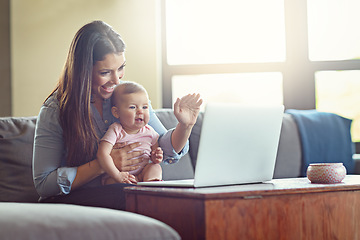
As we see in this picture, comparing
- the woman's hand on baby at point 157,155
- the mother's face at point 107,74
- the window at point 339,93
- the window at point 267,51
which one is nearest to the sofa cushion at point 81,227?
the woman's hand on baby at point 157,155

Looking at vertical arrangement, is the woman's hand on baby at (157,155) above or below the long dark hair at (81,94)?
below

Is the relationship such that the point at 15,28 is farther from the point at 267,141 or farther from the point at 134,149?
the point at 267,141

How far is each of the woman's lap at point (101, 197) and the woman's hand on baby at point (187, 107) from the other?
0.28 m

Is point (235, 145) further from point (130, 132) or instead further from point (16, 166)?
point (16, 166)

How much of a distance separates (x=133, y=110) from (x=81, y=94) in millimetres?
192

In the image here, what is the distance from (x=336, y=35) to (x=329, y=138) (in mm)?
1130

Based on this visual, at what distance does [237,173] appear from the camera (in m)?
1.41

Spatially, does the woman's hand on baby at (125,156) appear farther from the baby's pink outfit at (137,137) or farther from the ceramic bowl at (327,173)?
the ceramic bowl at (327,173)

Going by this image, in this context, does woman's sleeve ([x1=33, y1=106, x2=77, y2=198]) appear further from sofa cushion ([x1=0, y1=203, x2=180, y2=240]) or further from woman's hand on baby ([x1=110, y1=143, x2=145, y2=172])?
sofa cushion ([x1=0, y1=203, x2=180, y2=240])

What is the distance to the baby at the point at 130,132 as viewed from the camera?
165 centimetres

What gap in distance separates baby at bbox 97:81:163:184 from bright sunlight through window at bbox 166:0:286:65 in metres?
1.89

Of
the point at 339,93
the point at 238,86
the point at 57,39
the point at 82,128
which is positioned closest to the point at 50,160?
the point at 82,128

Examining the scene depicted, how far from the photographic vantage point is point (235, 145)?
1.37 meters

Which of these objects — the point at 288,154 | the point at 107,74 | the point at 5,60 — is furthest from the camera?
the point at 5,60
